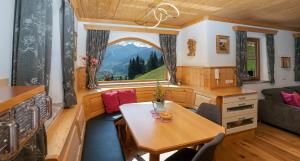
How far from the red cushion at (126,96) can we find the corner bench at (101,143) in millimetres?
690

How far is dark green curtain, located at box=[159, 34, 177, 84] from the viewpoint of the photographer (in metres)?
4.23

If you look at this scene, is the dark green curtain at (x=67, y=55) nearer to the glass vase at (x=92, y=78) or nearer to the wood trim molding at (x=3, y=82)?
the wood trim molding at (x=3, y=82)

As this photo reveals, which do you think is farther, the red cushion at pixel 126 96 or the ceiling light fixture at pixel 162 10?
the red cushion at pixel 126 96

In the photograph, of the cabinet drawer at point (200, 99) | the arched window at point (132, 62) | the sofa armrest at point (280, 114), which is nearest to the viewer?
the cabinet drawer at point (200, 99)

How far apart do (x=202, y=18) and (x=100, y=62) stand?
2319 millimetres

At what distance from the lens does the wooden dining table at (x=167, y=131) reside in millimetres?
1356

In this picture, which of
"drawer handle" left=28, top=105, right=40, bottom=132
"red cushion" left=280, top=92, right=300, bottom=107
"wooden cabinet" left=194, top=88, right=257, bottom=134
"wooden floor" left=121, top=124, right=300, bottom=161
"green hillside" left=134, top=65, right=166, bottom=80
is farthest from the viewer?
"green hillside" left=134, top=65, right=166, bottom=80

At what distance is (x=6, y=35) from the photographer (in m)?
1.17

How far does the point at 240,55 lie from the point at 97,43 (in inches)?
122

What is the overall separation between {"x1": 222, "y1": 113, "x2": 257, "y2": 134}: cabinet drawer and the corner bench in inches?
76.7

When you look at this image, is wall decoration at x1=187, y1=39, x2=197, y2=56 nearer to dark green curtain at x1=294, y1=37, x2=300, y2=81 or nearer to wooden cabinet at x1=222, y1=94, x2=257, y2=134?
wooden cabinet at x1=222, y1=94, x2=257, y2=134

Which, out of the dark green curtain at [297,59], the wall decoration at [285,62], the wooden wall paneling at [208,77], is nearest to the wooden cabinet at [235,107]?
the wooden wall paneling at [208,77]

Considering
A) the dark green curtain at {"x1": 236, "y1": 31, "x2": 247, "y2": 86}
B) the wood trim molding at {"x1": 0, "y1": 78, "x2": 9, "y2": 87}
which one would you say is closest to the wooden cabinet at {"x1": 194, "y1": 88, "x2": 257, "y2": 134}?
the dark green curtain at {"x1": 236, "y1": 31, "x2": 247, "y2": 86}

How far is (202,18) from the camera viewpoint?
11.9 ft
